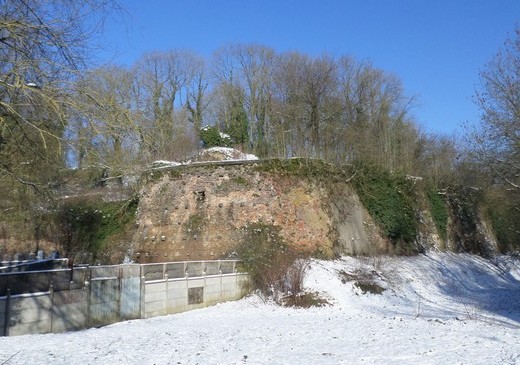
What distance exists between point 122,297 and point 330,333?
254 inches

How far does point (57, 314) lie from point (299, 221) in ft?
42.3

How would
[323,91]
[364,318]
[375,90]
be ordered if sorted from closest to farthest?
[364,318], [323,91], [375,90]

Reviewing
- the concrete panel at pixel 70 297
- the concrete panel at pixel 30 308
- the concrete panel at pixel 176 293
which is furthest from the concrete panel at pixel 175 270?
the concrete panel at pixel 30 308

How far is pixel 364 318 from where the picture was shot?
1589 centimetres

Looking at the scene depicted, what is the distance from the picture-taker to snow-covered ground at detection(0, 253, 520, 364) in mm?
9602

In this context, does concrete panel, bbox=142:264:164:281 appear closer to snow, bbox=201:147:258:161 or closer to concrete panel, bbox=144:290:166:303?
concrete panel, bbox=144:290:166:303

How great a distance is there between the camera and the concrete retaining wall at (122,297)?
39.9 feet

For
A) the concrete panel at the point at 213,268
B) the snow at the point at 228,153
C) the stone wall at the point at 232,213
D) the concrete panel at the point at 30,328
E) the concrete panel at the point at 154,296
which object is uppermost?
the snow at the point at 228,153

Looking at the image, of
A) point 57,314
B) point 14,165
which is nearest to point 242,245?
point 57,314

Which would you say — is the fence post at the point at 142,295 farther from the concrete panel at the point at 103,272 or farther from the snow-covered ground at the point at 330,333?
the concrete panel at the point at 103,272

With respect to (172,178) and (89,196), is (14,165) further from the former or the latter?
(89,196)

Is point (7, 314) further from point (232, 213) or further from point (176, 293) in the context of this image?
point (232, 213)

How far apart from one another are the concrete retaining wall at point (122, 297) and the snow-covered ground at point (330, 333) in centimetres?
56

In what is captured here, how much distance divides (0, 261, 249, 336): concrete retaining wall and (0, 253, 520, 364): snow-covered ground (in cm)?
56
